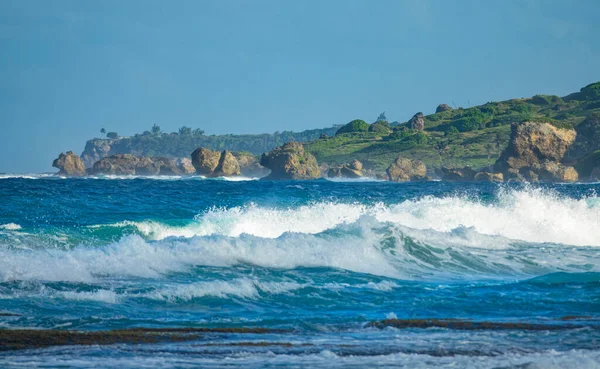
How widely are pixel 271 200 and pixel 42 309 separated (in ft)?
97.3

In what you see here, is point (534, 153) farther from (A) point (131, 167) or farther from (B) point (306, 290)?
(B) point (306, 290)

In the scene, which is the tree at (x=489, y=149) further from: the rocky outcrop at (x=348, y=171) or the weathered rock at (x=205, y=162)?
the weathered rock at (x=205, y=162)

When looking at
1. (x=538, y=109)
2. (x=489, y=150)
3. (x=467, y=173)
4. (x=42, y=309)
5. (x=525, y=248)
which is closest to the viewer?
(x=42, y=309)

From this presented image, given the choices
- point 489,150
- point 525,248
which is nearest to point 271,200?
point 525,248

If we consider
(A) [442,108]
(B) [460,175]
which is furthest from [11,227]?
(A) [442,108]

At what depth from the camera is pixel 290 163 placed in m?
98.5

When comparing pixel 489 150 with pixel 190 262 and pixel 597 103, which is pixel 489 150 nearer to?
pixel 597 103

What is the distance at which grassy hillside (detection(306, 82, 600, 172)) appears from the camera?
115 metres

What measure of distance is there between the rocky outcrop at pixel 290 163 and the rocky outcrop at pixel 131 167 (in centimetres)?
2686

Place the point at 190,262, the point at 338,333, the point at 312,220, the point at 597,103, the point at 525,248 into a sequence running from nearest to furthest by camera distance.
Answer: the point at 338,333, the point at 190,262, the point at 525,248, the point at 312,220, the point at 597,103

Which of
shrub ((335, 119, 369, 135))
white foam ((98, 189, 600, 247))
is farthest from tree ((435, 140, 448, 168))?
white foam ((98, 189, 600, 247))

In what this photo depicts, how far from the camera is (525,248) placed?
A: 21.0m

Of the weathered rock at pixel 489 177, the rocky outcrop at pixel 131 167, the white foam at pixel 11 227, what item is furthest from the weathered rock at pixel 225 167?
the white foam at pixel 11 227

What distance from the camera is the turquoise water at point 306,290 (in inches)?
338
